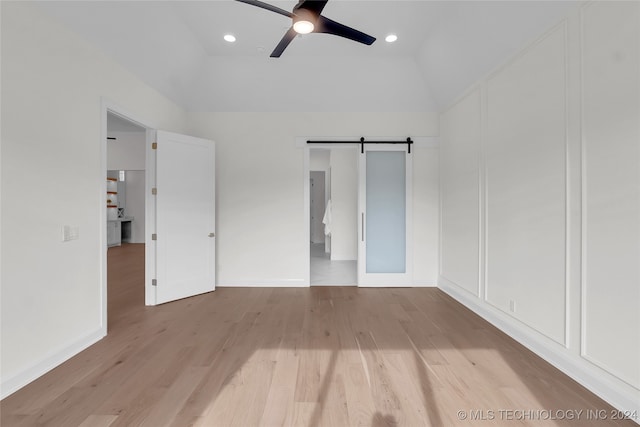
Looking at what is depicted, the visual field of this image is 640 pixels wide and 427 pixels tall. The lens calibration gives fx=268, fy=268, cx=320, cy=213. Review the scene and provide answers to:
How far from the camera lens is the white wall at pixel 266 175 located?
4.24 m

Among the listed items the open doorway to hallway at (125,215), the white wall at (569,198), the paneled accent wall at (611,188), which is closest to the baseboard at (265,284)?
the open doorway to hallway at (125,215)

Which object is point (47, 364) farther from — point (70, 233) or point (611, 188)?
point (611, 188)

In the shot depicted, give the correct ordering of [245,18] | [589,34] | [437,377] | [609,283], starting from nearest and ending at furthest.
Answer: [609,283]
[589,34]
[437,377]
[245,18]

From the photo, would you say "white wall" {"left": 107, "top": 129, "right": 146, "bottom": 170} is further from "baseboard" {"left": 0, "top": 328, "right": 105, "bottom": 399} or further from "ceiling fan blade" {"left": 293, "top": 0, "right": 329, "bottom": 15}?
"ceiling fan blade" {"left": 293, "top": 0, "right": 329, "bottom": 15}

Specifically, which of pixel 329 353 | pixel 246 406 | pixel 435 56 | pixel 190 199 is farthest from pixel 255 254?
pixel 435 56

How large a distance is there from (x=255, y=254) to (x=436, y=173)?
3.14 metres

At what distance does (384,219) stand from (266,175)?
6.57ft

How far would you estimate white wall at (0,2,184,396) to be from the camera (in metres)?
1.82

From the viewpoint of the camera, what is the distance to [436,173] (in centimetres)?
424

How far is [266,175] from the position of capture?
424cm

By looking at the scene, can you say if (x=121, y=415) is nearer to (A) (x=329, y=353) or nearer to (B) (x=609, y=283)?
(A) (x=329, y=353)

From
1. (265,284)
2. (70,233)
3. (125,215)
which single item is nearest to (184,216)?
(70,233)

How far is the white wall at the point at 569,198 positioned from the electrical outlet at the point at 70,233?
397 centimetres

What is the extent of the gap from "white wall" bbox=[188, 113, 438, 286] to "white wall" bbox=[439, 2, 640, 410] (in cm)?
115
